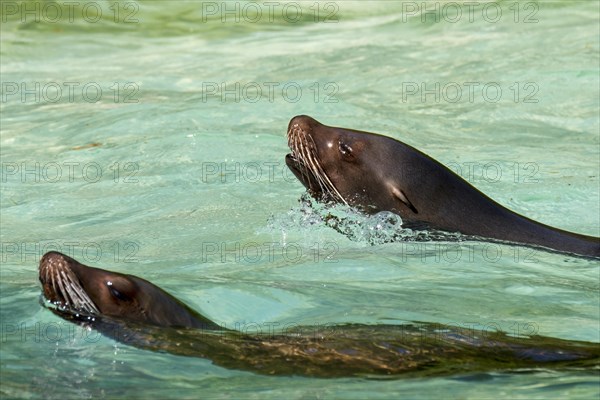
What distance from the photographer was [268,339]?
4.93 m

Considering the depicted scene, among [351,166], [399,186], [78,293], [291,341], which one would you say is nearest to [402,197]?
[399,186]

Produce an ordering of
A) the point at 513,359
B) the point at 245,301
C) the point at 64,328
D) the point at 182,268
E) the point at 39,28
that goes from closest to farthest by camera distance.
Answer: the point at 513,359
the point at 64,328
the point at 245,301
the point at 182,268
the point at 39,28

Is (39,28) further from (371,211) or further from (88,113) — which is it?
(371,211)

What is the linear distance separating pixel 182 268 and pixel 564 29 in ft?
22.2

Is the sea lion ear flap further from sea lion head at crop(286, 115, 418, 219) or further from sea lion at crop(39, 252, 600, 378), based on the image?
sea lion at crop(39, 252, 600, 378)

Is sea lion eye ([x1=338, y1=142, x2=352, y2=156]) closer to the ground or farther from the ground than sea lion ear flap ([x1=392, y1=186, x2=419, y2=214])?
farther from the ground

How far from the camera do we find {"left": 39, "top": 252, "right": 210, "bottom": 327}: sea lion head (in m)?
5.06

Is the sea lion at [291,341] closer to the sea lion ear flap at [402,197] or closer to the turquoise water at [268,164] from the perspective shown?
the turquoise water at [268,164]

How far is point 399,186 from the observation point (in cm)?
678

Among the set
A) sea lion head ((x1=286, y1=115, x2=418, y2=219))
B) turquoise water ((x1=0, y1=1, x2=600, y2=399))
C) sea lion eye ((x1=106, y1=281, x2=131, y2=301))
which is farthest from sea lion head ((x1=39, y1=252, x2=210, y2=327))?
sea lion head ((x1=286, y1=115, x2=418, y2=219))

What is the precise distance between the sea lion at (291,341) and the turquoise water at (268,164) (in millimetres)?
109

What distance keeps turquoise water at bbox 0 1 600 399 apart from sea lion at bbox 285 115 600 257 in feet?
0.58

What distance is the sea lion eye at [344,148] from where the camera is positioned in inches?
271

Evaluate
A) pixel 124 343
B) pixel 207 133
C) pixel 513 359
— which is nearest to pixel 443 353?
pixel 513 359
